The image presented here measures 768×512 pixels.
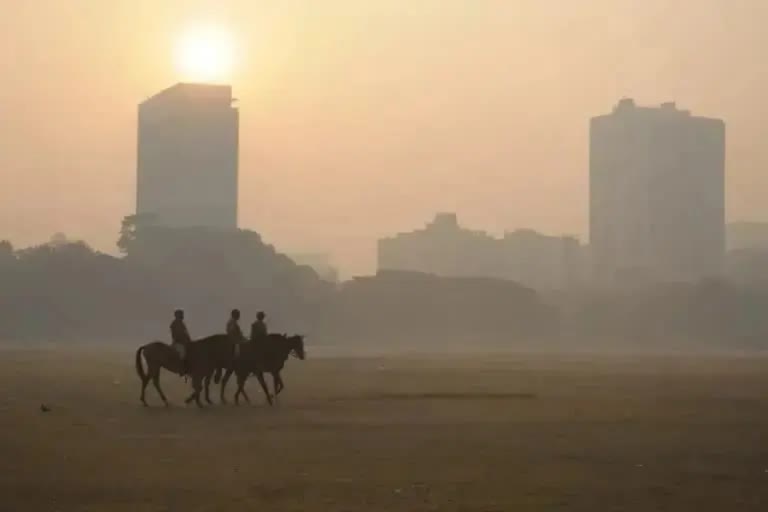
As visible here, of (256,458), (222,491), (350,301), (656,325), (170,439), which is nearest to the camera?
(222,491)

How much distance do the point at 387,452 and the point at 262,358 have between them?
11746mm

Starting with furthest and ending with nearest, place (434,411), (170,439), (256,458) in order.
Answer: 1. (434,411)
2. (170,439)
3. (256,458)

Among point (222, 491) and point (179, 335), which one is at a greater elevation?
point (179, 335)

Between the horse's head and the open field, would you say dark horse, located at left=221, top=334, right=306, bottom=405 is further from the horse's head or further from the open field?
the open field

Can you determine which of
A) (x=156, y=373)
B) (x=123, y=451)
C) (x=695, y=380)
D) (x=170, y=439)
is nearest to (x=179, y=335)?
(x=156, y=373)

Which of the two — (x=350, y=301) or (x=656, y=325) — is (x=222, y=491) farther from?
(x=656, y=325)

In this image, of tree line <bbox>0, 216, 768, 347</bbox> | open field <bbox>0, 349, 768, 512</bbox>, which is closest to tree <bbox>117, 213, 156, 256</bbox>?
tree line <bbox>0, 216, 768, 347</bbox>

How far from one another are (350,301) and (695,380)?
309 feet

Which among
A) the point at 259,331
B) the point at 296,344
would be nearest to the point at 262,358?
the point at 259,331

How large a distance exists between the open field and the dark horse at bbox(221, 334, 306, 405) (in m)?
1.11

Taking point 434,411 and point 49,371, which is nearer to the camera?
→ point 434,411

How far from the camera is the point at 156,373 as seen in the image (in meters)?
29.7

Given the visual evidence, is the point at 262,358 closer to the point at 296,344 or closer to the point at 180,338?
the point at 296,344

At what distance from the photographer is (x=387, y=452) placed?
20.0 meters
